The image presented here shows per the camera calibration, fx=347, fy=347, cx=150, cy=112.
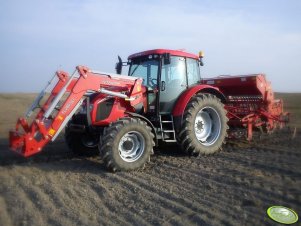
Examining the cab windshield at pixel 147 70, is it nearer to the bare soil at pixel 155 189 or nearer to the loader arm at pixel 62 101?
the loader arm at pixel 62 101

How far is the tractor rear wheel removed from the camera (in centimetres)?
721

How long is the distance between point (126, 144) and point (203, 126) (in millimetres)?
2317

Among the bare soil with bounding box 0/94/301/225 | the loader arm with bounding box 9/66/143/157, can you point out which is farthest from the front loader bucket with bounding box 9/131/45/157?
the bare soil with bounding box 0/94/301/225

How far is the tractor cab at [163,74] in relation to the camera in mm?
7379

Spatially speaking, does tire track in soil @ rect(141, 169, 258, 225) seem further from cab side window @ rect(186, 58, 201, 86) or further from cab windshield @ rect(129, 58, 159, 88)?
cab side window @ rect(186, 58, 201, 86)

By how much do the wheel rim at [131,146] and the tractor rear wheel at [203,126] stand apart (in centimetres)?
110

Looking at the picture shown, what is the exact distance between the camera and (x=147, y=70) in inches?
301

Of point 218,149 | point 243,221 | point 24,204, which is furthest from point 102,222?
point 218,149

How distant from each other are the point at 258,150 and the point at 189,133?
1804mm

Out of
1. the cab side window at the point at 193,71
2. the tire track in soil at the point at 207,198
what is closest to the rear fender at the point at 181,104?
the cab side window at the point at 193,71

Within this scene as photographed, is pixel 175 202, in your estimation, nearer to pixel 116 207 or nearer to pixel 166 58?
pixel 116 207

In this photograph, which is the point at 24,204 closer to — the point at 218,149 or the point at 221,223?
the point at 221,223

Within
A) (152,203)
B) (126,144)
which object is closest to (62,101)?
(126,144)

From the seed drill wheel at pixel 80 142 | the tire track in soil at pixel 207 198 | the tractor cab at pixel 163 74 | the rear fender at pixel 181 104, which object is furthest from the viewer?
the seed drill wheel at pixel 80 142
